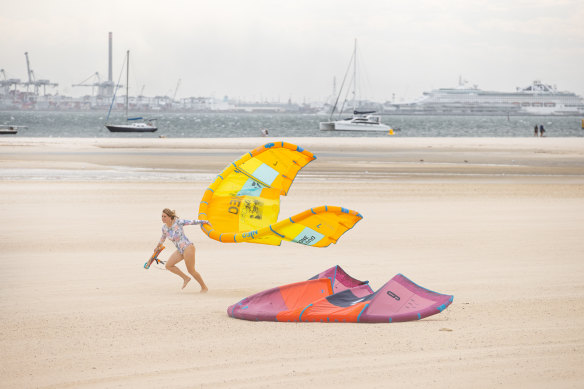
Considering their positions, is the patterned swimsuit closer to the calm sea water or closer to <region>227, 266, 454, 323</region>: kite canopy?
<region>227, 266, 454, 323</region>: kite canopy

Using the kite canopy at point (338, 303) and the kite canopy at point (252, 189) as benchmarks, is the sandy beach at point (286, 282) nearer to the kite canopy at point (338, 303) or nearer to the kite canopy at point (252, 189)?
the kite canopy at point (338, 303)

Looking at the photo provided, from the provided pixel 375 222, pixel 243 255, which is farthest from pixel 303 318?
pixel 375 222

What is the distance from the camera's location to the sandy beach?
598 centimetres

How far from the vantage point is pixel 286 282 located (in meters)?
9.25

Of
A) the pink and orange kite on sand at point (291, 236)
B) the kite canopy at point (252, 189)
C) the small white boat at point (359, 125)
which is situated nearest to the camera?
the pink and orange kite on sand at point (291, 236)

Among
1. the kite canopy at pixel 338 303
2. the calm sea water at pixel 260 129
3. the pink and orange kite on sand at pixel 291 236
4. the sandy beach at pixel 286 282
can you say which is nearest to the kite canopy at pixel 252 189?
the pink and orange kite on sand at pixel 291 236

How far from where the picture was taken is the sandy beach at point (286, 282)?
5.98 metres

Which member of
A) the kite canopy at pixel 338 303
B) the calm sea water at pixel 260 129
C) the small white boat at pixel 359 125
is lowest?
the calm sea water at pixel 260 129

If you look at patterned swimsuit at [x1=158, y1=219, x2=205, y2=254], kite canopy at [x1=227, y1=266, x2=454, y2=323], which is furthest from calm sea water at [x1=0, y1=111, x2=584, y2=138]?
kite canopy at [x1=227, y1=266, x2=454, y2=323]

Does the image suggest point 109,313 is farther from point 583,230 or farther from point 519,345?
point 583,230

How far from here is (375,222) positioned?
14.4m

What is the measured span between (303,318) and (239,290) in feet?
5.58

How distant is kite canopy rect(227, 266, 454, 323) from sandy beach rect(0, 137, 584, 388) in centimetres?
12

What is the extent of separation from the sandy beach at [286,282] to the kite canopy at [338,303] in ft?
0.40
